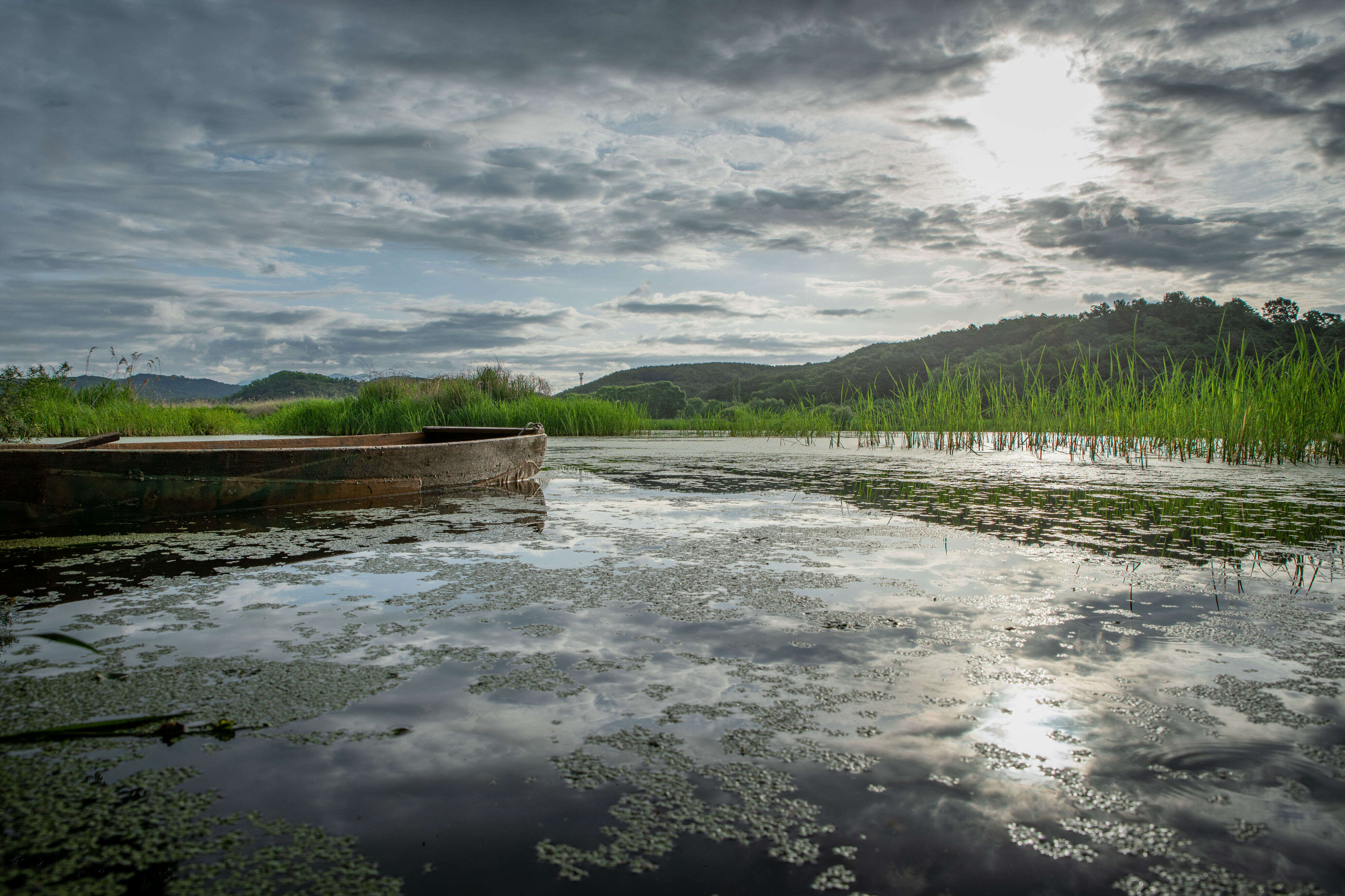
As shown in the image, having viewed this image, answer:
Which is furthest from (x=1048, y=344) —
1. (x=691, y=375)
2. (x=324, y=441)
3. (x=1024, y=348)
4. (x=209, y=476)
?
(x=209, y=476)

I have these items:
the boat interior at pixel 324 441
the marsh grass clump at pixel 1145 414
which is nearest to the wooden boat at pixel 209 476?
the boat interior at pixel 324 441

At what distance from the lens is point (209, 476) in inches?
142

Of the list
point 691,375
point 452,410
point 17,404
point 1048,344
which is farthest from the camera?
point 691,375

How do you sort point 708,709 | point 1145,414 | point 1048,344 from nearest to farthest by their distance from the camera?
point 708,709 < point 1145,414 < point 1048,344

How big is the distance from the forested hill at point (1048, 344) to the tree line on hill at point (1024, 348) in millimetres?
55

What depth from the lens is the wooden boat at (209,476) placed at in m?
3.16

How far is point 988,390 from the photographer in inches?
401

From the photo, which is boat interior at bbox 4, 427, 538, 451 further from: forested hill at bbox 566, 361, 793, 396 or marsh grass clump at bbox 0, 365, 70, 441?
forested hill at bbox 566, 361, 793, 396

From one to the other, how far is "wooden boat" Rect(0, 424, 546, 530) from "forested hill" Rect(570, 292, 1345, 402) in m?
20.0

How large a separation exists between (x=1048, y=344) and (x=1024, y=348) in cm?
170

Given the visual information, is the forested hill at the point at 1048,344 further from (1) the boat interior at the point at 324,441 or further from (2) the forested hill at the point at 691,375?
(1) the boat interior at the point at 324,441

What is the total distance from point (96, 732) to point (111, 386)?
12.5 meters

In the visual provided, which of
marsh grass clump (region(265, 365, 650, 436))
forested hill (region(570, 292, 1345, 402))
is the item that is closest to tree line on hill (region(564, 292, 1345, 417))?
forested hill (region(570, 292, 1345, 402))

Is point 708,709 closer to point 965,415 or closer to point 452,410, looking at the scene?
point 965,415
